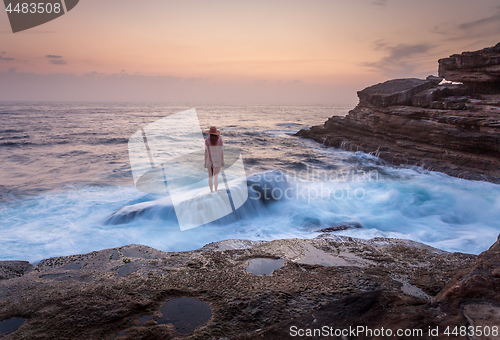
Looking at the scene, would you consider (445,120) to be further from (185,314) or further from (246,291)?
(185,314)

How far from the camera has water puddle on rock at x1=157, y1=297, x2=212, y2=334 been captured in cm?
231

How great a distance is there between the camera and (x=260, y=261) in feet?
11.8

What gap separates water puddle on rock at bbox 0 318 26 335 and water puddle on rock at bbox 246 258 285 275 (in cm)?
228

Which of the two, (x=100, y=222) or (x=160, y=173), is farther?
(x=160, y=173)

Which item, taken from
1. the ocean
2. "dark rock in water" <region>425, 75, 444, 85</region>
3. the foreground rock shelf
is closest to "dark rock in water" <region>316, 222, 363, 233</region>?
the ocean

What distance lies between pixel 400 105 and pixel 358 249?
43.1 ft

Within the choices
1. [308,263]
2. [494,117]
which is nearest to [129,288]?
[308,263]

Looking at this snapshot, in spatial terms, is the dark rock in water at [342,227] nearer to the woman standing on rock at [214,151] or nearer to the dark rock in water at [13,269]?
the woman standing on rock at [214,151]

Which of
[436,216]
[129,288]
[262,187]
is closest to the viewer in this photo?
[129,288]

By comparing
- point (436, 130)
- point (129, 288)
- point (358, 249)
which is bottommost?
point (358, 249)

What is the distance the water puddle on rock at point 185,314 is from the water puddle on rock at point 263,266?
0.87 metres

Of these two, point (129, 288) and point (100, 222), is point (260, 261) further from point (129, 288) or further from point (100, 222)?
point (100, 222)

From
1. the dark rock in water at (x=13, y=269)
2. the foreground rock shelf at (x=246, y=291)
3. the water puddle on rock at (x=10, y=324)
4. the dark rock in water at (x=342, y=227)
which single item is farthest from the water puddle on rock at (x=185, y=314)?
the dark rock in water at (x=342, y=227)

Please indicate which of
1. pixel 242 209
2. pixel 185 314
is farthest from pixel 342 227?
pixel 185 314
